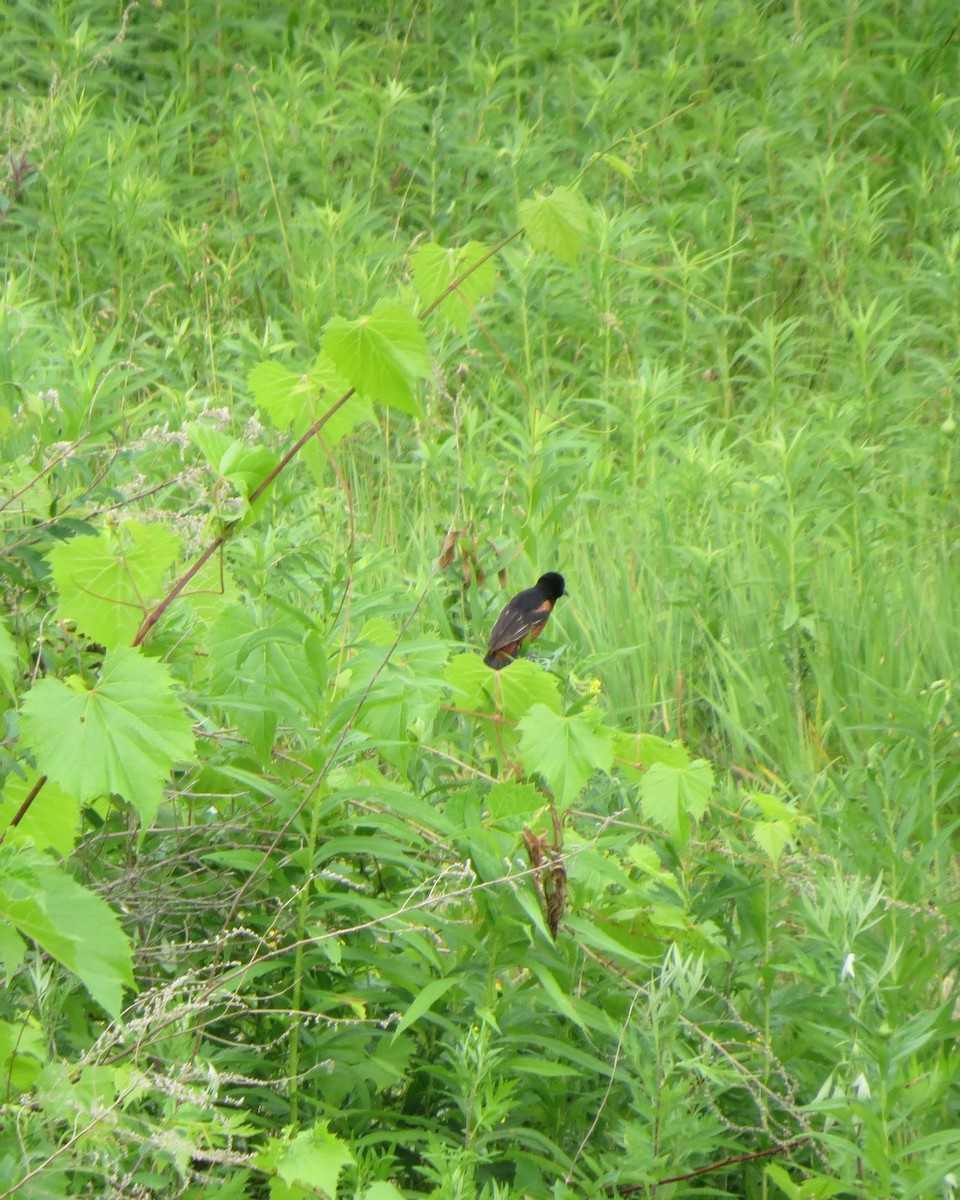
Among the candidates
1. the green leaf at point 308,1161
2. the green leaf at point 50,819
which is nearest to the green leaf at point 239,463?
the green leaf at point 50,819

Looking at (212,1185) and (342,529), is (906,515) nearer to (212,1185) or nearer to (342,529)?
(342,529)

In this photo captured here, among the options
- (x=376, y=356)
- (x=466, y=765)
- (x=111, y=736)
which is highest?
(x=376, y=356)

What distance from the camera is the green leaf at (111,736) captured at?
2.09 metres

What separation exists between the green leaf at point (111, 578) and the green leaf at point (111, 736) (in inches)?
14.6

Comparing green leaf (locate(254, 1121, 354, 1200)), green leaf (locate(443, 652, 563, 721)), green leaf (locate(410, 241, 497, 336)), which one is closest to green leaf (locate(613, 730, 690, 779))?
green leaf (locate(443, 652, 563, 721))

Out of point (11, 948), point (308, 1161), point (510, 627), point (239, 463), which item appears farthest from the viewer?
point (510, 627)

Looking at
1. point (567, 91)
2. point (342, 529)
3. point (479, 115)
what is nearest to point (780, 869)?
point (342, 529)

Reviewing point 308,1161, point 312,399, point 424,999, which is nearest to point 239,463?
point 312,399

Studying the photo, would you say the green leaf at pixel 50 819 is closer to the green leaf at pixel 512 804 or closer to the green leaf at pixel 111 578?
the green leaf at pixel 111 578

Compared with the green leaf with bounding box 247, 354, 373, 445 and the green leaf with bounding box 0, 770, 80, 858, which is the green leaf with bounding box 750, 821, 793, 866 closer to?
the green leaf with bounding box 247, 354, 373, 445

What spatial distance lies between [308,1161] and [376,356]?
4.03 feet

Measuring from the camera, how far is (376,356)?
239 cm

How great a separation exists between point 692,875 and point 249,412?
380cm

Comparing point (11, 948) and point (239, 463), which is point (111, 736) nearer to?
point (11, 948)
